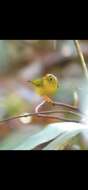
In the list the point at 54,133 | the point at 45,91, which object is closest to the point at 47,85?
the point at 45,91

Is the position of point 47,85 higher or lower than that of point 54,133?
higher

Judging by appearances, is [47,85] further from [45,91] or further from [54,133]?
[54,133]

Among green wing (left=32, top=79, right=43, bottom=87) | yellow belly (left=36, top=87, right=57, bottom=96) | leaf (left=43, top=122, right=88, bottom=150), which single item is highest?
green wing (left=32, top=79, right=43, bottom=87)

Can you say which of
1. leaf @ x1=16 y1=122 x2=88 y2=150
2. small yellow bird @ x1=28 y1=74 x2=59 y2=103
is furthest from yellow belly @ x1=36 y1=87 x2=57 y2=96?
leaf @ x1=16 y1=122 x2=88 y2=150

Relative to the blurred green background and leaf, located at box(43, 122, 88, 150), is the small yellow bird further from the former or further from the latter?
leaf, located at box(43, 122, 88, 150)

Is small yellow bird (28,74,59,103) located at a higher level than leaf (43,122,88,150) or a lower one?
higher
